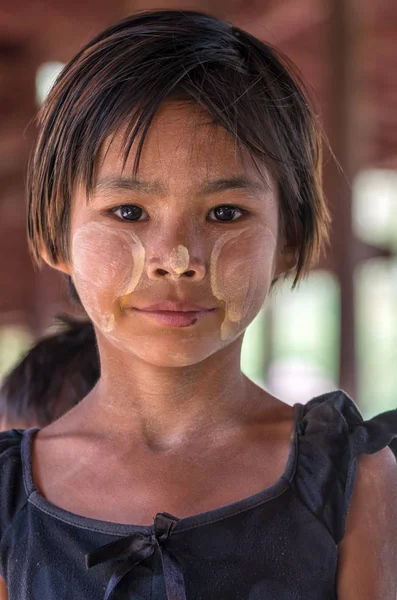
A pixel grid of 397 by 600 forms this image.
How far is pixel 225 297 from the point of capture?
4.00ft

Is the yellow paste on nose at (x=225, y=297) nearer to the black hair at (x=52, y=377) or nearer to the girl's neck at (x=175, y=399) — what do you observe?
the girl's neck at (x=175, y=399)

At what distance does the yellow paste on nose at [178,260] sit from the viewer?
1162 millimetres

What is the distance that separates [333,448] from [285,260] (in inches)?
11.7

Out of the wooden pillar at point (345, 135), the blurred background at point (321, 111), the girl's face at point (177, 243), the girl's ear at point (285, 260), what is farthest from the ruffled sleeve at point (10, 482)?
the wooden pillar at point (345, 135)

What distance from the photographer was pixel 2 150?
5695 mm

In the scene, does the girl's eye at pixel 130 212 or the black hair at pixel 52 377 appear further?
the black hair at pixel 52 377

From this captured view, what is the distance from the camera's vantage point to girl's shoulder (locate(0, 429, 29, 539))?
1267 mm

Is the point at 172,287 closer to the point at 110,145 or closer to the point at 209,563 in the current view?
the point at 110,145

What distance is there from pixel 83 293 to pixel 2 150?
15.2 ft

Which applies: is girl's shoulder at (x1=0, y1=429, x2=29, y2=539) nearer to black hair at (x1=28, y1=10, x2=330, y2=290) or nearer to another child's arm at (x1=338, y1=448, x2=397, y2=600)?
black hair at (x1=28, y1=10, x2=330, y2=290)

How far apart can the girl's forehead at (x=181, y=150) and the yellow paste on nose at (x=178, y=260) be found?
0.09 meters

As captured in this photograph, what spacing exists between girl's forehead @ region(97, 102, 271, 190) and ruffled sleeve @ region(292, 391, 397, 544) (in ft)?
1.18

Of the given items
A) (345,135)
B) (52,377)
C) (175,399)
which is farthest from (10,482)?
(345,135)

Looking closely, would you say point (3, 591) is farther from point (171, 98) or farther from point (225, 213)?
point (171, 98)
